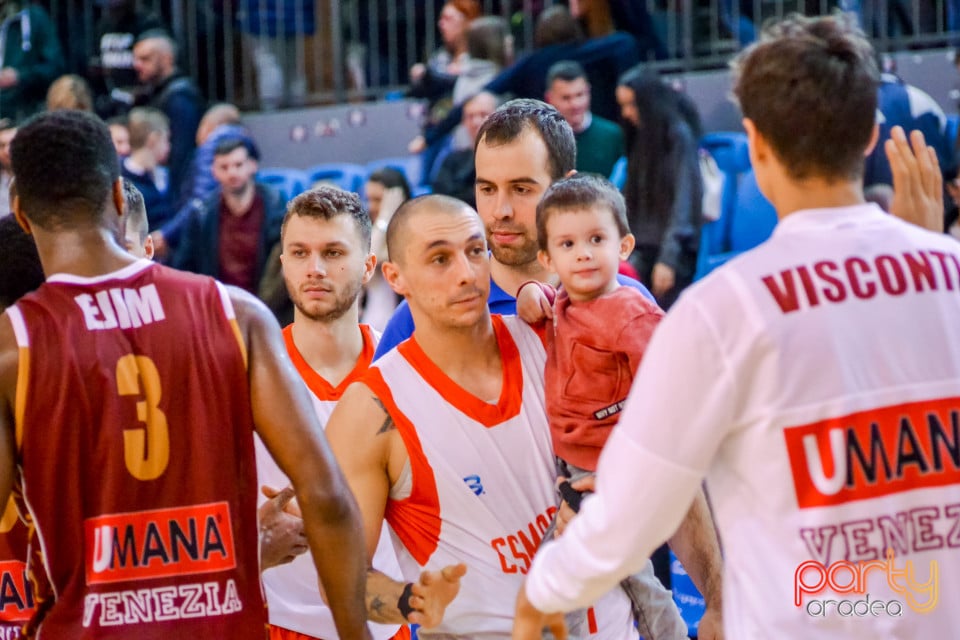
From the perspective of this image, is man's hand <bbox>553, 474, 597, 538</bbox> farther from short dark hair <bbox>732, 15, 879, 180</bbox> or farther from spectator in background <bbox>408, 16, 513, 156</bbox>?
spectator in background <bbox>408, 16, 513, 156</bbox>

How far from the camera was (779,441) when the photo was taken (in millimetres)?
2879

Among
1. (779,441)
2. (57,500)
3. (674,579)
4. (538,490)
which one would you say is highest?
(779,441)

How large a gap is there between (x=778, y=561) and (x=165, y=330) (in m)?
1.63

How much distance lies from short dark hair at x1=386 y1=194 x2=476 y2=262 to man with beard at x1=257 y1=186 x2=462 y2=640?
92 centimetres

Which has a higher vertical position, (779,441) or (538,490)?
(779,441)

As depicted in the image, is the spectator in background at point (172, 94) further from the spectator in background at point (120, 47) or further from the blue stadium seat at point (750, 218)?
the blue stadium seat at point (750, 218)

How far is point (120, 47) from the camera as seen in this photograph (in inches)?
495

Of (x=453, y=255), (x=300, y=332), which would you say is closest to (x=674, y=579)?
(x=300, y=332)

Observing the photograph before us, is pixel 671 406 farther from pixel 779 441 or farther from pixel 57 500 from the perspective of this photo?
pixel 57 500

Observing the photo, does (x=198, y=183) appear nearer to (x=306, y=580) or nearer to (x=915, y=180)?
(x=306, y=580)

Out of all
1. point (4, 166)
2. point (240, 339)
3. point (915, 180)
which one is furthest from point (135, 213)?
point (4, 166)

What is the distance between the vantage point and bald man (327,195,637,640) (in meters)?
4.14

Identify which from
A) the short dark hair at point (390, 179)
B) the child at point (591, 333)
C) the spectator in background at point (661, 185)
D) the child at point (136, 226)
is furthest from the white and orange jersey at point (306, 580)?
the short dark hair at point (390, 179)

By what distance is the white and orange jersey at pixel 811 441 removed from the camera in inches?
112
